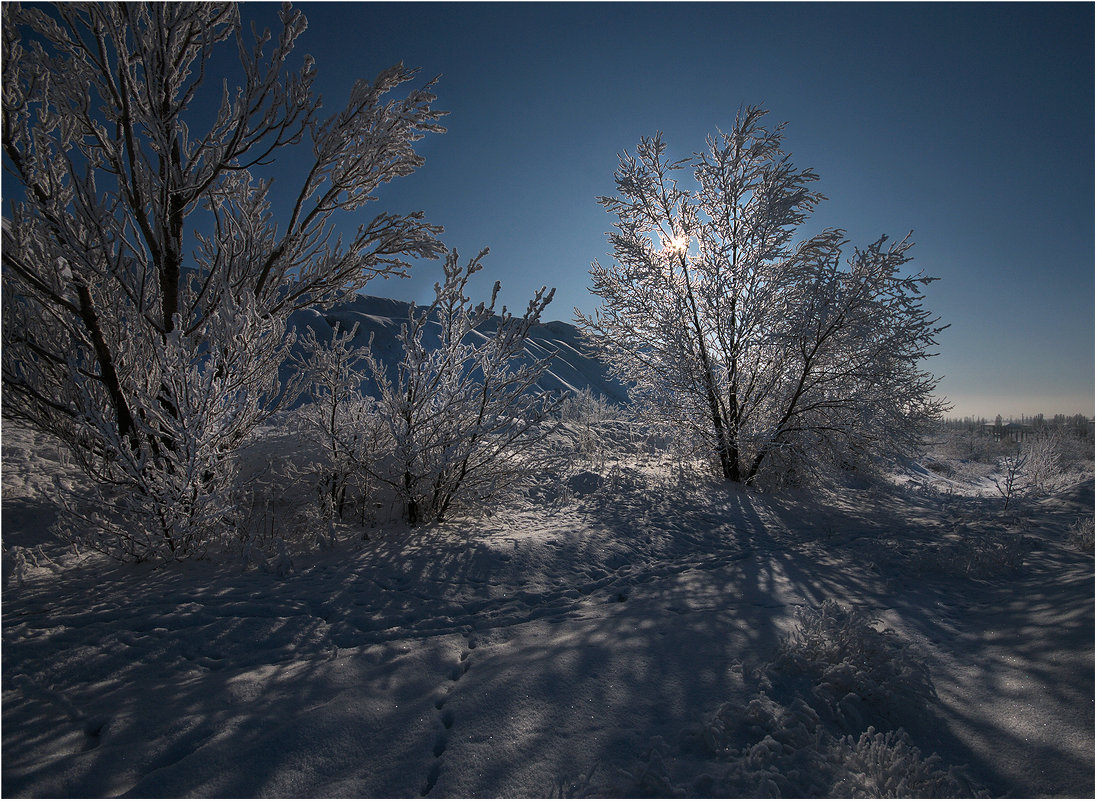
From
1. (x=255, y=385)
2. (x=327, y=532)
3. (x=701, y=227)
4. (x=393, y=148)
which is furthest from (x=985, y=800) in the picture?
(x=701, y=227)

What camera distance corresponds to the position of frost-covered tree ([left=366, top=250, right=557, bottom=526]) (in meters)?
4.50

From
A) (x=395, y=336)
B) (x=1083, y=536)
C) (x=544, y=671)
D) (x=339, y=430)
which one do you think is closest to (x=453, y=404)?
(x=339, y=430)

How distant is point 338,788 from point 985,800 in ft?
A: 6.98

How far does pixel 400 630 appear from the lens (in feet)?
9.31

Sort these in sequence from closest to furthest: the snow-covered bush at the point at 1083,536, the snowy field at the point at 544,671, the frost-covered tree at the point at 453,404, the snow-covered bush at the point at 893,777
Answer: the snow-covered bush at the point at 893,777
the snowy field at the point at 544,671
the snow-covered bush at the point at 1083,536
the frost-covered tree at the point at 453,404

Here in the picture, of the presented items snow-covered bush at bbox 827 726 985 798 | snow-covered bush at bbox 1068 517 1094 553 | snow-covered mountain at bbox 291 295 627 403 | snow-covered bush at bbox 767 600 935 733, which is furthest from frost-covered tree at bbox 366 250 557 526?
snow-covered mountain at bbox 291 295 627 403

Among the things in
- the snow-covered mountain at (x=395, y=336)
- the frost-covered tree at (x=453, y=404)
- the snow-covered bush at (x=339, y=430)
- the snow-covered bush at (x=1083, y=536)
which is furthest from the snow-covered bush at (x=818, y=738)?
the snow-covered mountain at (x=395, y=336)

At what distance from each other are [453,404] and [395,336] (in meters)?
25.4

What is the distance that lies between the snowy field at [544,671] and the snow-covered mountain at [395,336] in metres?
17.5

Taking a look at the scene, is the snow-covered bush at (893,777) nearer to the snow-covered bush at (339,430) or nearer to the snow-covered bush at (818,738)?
the snow-covered bush at (818,738)

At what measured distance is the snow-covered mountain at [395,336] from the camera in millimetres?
30312

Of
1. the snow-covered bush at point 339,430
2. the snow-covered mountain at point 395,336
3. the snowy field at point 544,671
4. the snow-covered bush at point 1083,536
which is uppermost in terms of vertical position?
the snow-covered mountain at point 395,336

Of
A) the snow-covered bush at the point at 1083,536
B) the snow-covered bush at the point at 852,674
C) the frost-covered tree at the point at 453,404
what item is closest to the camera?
the snow-covered bush at the point at 852,674

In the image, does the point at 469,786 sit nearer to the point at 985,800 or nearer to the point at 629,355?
the point at 985,800
